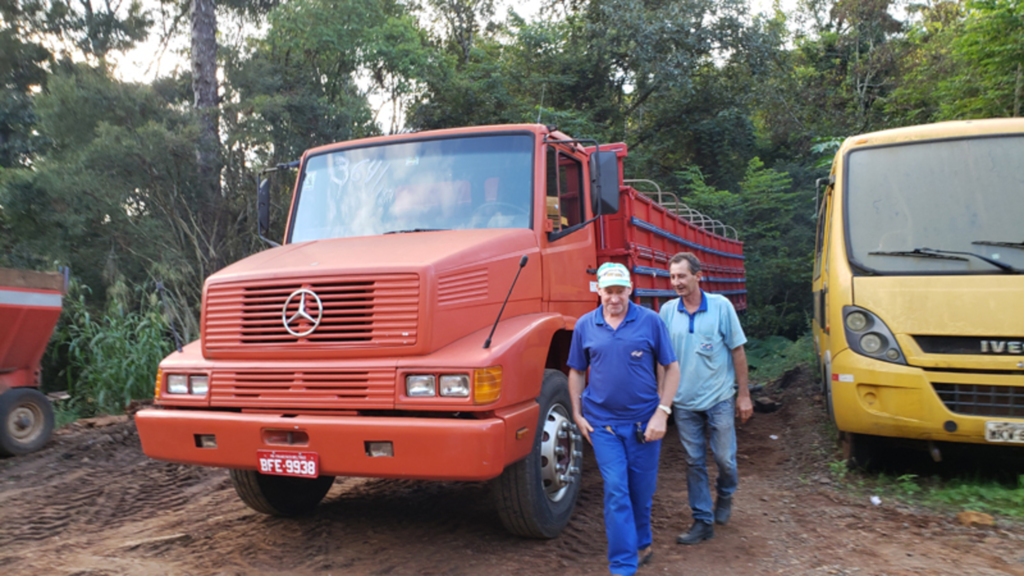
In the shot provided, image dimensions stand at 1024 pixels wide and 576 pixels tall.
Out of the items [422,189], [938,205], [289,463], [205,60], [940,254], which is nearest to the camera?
[289,463]

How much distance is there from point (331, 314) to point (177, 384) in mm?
1085

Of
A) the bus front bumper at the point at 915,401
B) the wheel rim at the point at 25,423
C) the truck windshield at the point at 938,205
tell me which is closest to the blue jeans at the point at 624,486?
the bus front bumper at the point at 915,401

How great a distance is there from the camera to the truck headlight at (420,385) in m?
3.97

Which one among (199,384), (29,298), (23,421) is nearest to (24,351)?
(29,298)

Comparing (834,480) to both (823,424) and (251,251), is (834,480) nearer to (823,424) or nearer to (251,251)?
(823,424)

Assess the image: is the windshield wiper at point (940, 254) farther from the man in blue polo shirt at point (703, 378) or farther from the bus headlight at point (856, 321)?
the man in blue polo shirt at point (703, 378)

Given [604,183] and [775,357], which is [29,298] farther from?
[775,357]

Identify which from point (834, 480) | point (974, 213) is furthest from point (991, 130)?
point (834, 480)

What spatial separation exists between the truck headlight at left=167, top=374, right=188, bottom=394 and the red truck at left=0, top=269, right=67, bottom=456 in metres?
3.51

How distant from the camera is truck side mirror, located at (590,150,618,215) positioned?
5246 millimetres

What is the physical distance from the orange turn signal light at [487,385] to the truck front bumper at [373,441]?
4.2 inches

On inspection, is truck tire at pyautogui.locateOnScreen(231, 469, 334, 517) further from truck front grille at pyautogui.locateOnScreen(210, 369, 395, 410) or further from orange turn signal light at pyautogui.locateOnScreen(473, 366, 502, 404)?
orange turn signal light at pyautogui.locateOnScreen(473, 366, 502, 404)

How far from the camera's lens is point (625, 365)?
3.94 m

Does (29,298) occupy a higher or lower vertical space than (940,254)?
lower
